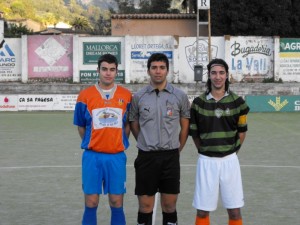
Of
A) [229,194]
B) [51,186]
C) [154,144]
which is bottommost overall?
[51,186]

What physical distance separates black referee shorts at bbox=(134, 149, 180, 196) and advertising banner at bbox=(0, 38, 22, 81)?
26.5 m

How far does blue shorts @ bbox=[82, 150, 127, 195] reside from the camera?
6223 millimetres

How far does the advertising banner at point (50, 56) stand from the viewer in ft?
104

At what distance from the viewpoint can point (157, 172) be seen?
6.14 m

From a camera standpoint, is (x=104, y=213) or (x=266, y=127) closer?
(x=104, y=213)

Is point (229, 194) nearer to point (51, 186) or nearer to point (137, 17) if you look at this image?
point (51, 186)

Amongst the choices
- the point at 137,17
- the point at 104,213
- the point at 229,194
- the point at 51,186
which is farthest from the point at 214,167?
the point at 137,17

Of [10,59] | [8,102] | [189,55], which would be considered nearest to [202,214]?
[8,102]

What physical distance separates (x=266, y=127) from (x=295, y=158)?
7.39 metres

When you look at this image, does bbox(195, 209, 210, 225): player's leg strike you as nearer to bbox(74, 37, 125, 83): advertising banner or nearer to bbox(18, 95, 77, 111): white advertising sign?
bbox(18, 95, 77, 111): white advertising sign

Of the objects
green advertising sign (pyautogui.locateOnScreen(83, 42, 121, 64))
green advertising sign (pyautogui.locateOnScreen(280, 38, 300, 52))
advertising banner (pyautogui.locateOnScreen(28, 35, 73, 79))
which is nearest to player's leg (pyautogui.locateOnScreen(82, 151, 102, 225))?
green advertising sign (pyautogui.locateOnScreen(83, 42, 121, 64))

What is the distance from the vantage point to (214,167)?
234 inches

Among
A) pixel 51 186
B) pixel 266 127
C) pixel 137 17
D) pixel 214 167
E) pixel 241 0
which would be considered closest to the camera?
pixel 214 167

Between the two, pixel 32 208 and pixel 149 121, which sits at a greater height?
pixel 149 121
